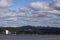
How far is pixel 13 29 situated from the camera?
6969 cm

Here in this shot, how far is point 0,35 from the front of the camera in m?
87.6

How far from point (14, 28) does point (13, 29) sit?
62 cm

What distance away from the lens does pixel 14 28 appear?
228 ft

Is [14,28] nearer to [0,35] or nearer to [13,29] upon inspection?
[13,29]

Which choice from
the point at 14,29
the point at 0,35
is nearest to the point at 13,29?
the point at 14,29

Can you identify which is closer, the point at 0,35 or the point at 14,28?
the point at 14,28

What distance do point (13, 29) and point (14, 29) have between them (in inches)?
21.3

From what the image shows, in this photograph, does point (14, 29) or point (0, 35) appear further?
point (0, 35)

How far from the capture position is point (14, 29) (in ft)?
227

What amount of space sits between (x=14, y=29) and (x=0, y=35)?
20.2 metres

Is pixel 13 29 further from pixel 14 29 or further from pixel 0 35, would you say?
pixel 0 35

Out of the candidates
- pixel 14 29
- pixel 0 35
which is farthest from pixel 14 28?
pixel 0 35

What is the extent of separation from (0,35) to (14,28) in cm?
2017

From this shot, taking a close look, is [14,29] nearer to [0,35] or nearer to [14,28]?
[14,28]
